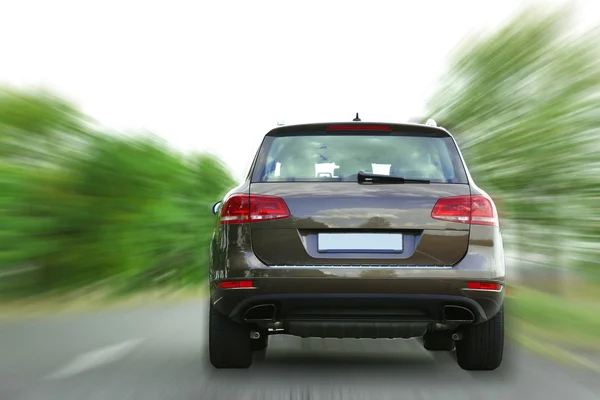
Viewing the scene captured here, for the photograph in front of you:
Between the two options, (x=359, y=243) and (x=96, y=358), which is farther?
(x=96, y=358)

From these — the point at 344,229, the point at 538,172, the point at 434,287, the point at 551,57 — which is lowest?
the point at 434,287

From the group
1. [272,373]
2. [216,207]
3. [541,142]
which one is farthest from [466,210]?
[541,142]

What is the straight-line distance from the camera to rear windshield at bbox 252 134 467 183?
5.92m

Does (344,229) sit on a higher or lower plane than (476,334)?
higher

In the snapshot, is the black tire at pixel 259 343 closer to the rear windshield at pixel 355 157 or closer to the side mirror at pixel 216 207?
the side mirror at pixel 216 207

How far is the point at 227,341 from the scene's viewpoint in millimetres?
6215

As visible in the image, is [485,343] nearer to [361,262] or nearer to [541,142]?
[361,262]

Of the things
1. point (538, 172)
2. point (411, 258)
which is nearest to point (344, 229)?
point (411, 258)

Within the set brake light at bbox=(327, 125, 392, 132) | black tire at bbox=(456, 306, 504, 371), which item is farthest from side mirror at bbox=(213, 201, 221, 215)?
black tire at bbox=(456, 306, 504, 371)

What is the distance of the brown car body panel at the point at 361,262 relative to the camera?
5.58 m

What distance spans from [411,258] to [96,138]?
54.8ft

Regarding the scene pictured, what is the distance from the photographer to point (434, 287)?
18.3 ft

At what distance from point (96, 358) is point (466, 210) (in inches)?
127

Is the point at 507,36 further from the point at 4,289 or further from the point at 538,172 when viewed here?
the point at 4,289
